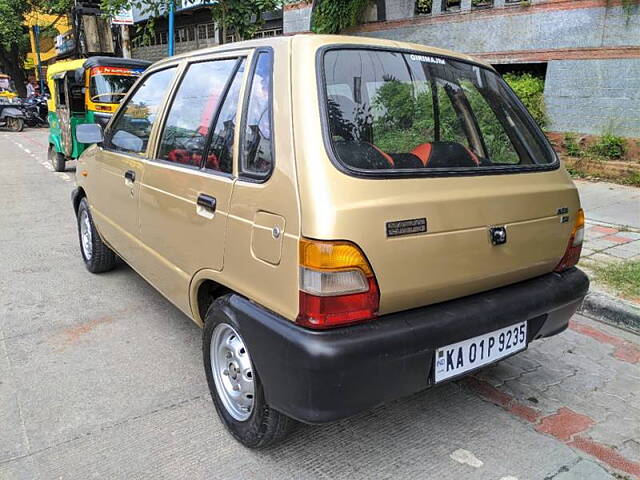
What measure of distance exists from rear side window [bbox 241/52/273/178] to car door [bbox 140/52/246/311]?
107 millimetres

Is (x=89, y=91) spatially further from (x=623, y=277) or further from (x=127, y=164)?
(x=623, y=277)

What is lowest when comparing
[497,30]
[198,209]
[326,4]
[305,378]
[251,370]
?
[251,370]

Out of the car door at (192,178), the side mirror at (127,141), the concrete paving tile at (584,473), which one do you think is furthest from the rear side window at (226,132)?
the concrete paving tile at (584,473)

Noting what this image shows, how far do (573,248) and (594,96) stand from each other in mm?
6892

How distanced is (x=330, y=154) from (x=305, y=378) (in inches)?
33.0

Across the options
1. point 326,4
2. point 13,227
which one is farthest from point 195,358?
point 326,4

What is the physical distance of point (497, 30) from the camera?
9.61m

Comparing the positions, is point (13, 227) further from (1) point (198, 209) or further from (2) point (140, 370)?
(1) point (198, 209)

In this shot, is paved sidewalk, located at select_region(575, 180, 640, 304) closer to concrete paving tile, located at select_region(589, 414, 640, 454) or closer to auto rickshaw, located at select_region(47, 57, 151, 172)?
concrete paving tile, located at select_region(589, 414, 640, 454)

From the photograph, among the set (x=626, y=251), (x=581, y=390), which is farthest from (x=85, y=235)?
(x=626, y=251)

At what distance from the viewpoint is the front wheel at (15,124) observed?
19625 millimetres

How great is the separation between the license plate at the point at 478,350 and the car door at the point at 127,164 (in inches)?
82.7

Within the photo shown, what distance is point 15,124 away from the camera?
65.2 feet

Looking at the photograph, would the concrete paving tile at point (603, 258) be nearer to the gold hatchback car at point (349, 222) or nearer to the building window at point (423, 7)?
the gold hatchback car at point (349, 222)
